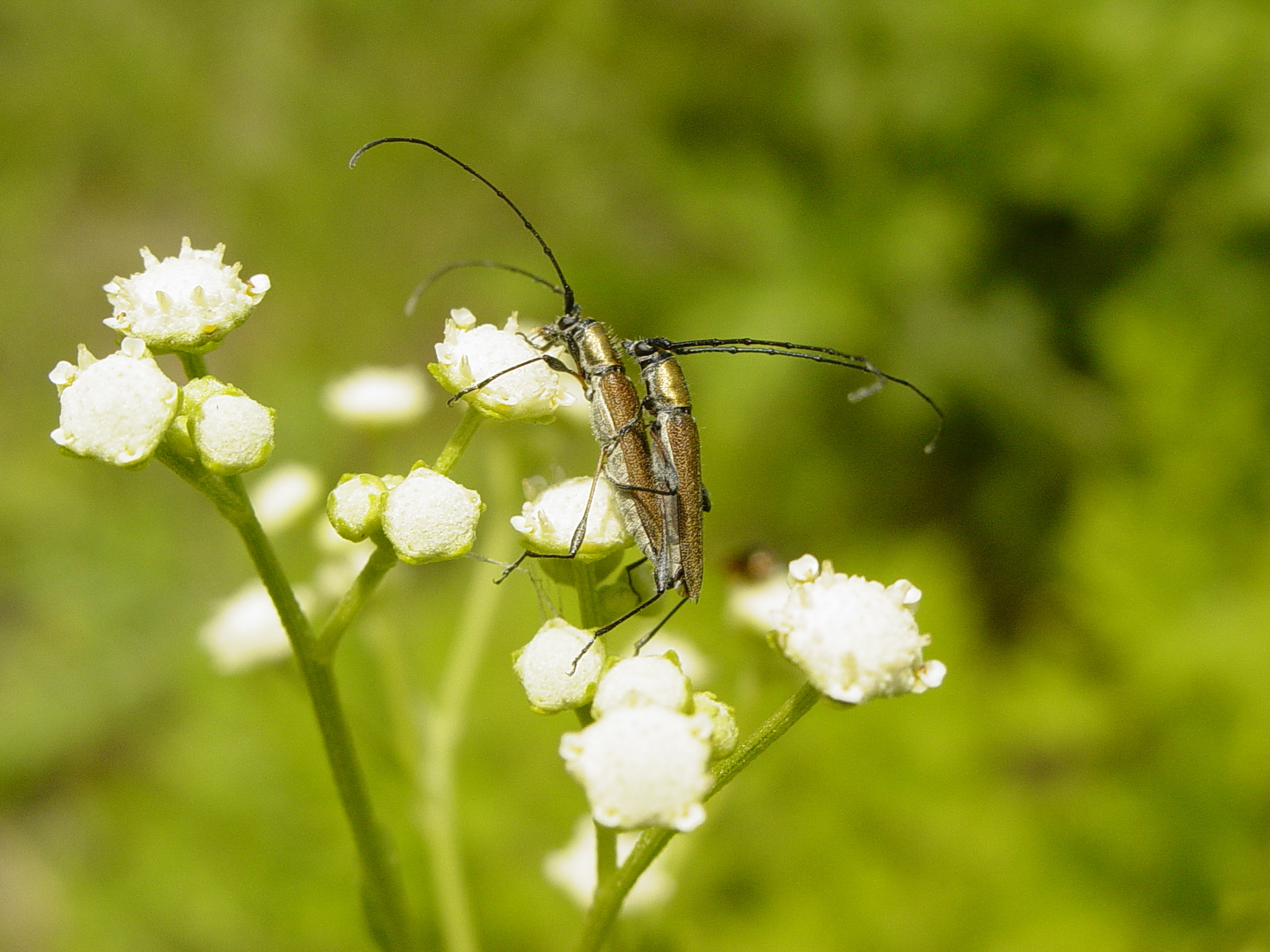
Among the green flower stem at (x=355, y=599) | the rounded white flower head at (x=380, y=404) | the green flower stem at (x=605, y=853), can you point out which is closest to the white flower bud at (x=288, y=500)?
the rounded white flower head at (x=380, y=404)

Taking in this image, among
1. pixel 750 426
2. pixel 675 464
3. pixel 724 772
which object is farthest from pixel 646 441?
pixel 750 426

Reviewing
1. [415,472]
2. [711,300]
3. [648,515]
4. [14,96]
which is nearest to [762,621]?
[648,515]

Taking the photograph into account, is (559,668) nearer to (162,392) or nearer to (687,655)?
(162,392)

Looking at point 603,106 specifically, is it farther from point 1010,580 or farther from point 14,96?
point 14,96

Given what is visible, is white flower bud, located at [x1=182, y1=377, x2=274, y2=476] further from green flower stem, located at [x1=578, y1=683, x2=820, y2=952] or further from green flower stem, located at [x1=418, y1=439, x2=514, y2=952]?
green flower stem, located at [x1=578, y1=683, x2=820, y2=952]

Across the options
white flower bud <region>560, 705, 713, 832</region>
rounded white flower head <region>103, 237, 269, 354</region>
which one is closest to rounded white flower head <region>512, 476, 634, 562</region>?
white flower bud <region>560, 705, 713, 832</region>

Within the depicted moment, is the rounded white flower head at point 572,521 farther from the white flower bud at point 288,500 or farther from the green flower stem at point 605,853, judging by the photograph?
the white flower bud at point 288,500

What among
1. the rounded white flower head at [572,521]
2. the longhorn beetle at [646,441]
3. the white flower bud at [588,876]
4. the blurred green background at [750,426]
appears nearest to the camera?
the rounded white flower head at [572,521]
